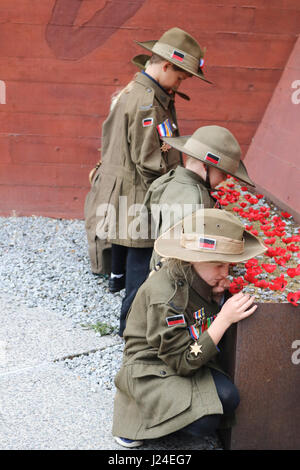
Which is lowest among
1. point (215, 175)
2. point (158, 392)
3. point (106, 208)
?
point (158, 392)

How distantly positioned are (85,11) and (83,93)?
0.76 metres

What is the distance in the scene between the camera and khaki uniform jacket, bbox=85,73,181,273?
12.7ft

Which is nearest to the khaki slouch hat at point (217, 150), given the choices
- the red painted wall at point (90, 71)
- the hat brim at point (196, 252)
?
the hat brim at point (196, 252)

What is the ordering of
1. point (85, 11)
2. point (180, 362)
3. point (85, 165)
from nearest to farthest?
1. point (180, 362)
2. point (85, 11)
3. point (85, 165)

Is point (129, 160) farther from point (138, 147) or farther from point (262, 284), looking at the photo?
point (262, 284)

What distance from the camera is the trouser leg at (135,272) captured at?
4113 mm

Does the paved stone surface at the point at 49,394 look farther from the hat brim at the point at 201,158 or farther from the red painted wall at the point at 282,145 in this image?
the red painted wall at the point at 282,145

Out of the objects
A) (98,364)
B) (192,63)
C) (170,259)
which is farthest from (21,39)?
(170,259)

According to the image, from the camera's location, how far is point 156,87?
12.9 ft

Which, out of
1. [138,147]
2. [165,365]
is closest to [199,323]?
[165,365]

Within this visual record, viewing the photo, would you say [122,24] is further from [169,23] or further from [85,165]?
[85,165]

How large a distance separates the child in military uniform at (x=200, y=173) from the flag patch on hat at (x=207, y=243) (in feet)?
1.42

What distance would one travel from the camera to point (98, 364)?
3.76 meters

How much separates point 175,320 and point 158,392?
1.12 feet
